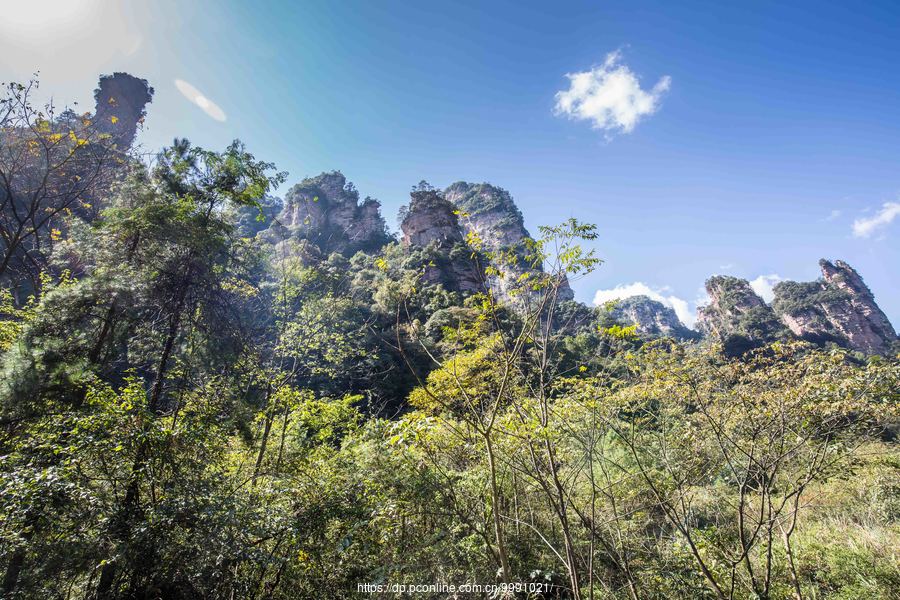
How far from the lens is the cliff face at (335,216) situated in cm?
5300

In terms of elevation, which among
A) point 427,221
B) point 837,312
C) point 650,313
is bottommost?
point 837,312

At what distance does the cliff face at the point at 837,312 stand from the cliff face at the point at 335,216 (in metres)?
59.6

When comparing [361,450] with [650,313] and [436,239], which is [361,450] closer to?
[436,239]

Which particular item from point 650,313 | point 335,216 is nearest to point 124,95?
point 335,216

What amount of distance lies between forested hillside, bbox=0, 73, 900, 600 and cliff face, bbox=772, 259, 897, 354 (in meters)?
53.6

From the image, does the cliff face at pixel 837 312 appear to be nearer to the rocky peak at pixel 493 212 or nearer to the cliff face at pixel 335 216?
the rocky peak at pixel 493 212

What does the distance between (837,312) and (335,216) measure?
72.7 meters

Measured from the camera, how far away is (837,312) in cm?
4741

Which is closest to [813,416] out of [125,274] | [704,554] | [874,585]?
[704,554]

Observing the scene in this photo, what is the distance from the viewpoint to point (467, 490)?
609cm

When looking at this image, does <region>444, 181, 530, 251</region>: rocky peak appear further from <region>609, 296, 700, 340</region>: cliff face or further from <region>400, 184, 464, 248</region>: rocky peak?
<region>609, 296, 700, 340</region>: cliff face

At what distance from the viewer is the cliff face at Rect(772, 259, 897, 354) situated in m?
45.1

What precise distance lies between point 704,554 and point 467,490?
12.0 ft

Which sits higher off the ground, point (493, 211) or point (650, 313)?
point (493, 211)
